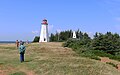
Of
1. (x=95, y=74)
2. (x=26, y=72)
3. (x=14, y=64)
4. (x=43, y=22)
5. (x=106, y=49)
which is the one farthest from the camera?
(x=43, y=22)

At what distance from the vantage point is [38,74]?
20406 mm

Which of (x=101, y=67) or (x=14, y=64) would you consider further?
(x=14, y=64)

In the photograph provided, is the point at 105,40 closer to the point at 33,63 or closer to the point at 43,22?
the point at 33,63

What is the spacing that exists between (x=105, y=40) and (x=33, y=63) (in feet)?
67.1

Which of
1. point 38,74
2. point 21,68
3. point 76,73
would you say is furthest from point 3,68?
point 76,73

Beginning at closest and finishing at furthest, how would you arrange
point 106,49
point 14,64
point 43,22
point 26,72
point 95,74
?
1. point 95,74
2. point 26,72
3. point 14,64
4. point 106,49
5. point 43,22

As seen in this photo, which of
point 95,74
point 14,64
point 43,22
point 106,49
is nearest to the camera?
point 95,74

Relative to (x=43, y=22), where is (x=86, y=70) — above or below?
below

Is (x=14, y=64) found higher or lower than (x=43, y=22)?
lower

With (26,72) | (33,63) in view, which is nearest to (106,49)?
(33,63)

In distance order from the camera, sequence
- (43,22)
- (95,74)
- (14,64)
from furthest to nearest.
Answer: (43,22) < (14,64) < (95,74)

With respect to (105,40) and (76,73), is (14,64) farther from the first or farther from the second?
(105,40)

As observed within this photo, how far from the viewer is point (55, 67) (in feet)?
71.1

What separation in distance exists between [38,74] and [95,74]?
374 centimetres
